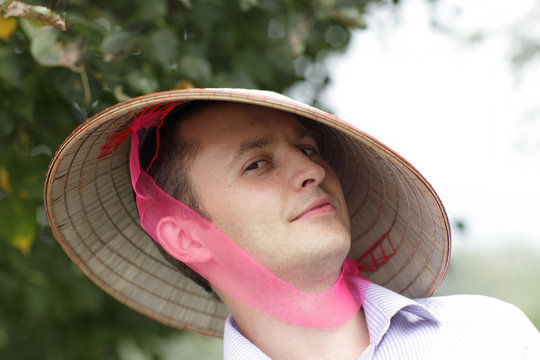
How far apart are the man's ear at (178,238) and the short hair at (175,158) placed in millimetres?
63

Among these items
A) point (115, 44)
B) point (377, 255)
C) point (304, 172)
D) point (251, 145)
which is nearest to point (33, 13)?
point (115, 44)

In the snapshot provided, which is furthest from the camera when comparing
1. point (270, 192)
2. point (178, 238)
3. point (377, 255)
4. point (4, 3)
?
point (377, 255)

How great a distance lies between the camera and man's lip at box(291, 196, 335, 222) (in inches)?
52.3

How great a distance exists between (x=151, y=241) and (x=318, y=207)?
639mm

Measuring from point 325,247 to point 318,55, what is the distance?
165 cm

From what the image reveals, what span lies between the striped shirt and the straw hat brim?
0.15m

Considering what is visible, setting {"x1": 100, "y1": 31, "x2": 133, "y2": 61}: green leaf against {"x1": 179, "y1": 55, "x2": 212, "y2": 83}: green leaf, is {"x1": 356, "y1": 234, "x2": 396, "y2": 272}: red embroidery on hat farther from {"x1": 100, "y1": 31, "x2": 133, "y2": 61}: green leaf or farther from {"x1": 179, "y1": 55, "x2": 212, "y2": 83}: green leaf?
{"x1": 100, "y1": 31, "x2": 133, "y2": 61}: green leaf

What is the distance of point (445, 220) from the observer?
1340 mm

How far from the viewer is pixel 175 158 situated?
4.98 feet

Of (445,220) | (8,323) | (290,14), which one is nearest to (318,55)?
(290,14)

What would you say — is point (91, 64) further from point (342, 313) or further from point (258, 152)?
point (342, 313)

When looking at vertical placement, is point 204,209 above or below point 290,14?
below

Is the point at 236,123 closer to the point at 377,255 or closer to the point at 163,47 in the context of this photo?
the point at 163,47

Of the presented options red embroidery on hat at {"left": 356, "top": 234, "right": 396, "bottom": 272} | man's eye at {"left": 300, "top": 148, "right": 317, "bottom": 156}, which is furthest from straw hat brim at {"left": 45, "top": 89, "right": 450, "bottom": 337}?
man's eye at {"left": 300, "top": 148, "right": 317, "bottom": 156}
